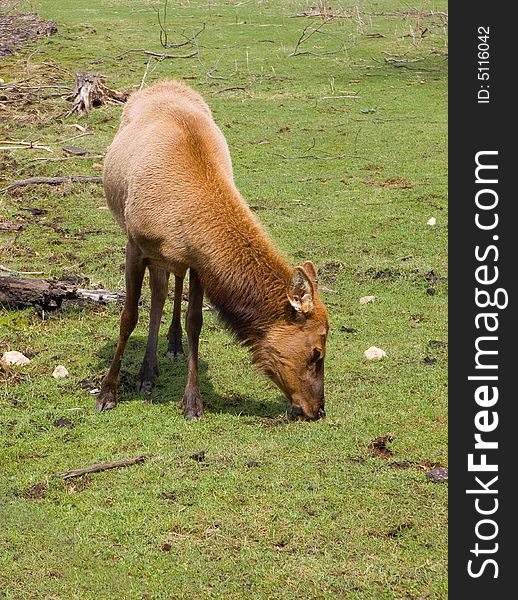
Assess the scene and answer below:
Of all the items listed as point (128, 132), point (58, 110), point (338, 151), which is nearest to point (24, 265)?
point (128, 132)

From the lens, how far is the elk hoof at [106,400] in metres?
6.96

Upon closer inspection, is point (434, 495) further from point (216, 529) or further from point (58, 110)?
point (58, 110)

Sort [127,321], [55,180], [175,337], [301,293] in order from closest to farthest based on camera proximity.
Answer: [301,293] < [127,321] < [175,337] < [55,180]

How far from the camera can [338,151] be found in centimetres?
1475

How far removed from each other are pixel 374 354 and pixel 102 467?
277cm

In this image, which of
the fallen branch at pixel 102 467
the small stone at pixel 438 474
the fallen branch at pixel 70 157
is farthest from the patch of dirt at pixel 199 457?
the fallen branch at pixel 70 157

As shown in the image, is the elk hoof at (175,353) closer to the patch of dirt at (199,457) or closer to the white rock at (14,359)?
the white rock at (14,359)

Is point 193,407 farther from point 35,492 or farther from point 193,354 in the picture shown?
point 35,492

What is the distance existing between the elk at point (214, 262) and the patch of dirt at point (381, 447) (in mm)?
559

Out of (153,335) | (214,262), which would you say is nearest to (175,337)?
(153,335)

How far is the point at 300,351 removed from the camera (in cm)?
640

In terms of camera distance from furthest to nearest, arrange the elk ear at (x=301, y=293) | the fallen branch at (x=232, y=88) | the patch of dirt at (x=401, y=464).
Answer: the fallen branch at (x=232, y=88) < the elk ear at (x=301, y=293) < the patch of dirt at (x=401, y=464)

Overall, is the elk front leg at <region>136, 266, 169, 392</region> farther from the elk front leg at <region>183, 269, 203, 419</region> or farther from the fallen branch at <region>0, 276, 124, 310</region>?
the fallen branch at <region>0, 276, 124, 310</region>

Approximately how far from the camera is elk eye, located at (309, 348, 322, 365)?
6.39m
